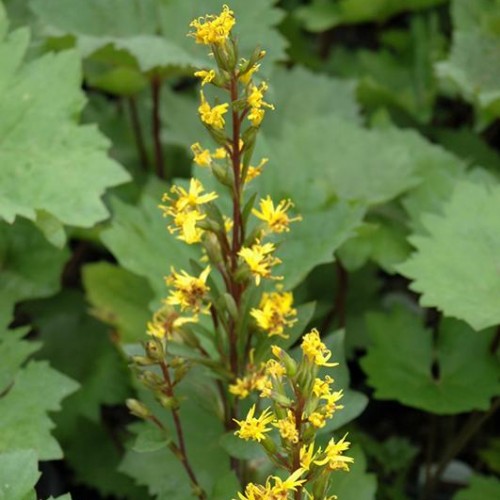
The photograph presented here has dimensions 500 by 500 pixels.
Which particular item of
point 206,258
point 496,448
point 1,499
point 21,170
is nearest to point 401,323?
point 496,448

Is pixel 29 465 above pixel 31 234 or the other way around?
above

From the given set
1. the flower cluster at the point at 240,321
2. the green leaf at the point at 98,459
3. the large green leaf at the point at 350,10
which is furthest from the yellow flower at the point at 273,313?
the large green leaf at the point at 350,10

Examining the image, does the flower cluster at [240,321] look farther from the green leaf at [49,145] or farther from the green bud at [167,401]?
the green leaf at [49,145]

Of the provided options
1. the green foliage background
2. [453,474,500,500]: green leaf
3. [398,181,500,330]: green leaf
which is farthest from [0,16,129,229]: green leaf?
[453,474,500,500]: green leaf

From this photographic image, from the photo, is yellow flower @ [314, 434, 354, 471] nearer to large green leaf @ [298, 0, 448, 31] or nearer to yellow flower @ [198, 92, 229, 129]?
yellow flower @ [198, 92, 229, 129]

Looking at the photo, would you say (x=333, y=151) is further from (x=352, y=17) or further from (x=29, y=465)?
(x=29, y=465)

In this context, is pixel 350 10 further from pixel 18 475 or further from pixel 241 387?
pixel 18 475
